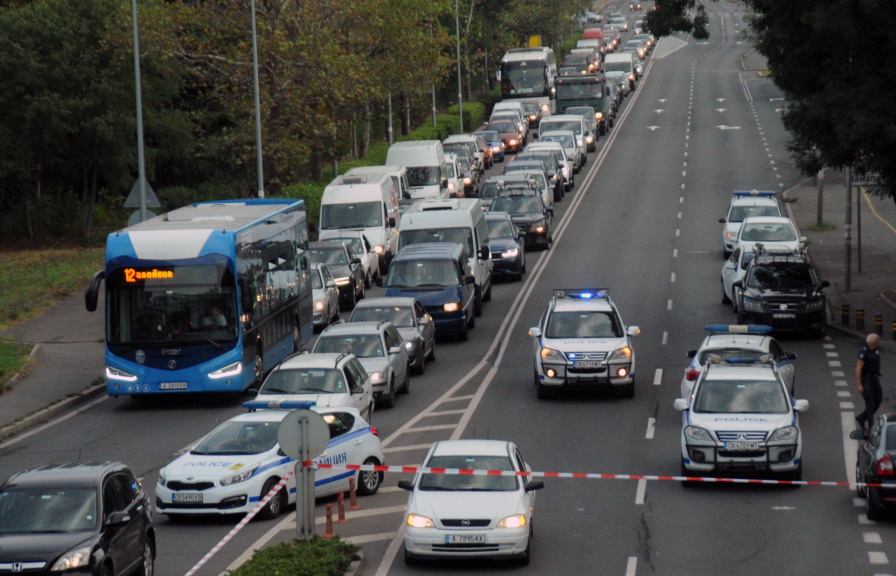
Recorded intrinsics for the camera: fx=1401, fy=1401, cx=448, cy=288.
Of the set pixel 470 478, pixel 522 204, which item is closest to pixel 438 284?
pixel 522 204

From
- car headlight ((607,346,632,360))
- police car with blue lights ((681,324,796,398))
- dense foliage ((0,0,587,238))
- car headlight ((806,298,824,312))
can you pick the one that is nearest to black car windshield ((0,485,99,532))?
police car with blue lights ((681,324,796,398))

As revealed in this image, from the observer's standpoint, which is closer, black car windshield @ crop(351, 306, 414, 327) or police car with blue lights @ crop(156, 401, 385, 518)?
police car with blue lights @ crop(156, 401, 385, 518)

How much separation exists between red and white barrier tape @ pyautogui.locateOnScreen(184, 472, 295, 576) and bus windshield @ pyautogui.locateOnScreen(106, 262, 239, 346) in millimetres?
7950

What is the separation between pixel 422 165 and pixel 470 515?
37843 millimetres

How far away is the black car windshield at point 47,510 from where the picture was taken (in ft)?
45.2

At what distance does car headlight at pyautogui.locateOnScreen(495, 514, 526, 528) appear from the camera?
51.2 ft

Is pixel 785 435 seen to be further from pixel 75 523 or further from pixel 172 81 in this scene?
pixel 172 81

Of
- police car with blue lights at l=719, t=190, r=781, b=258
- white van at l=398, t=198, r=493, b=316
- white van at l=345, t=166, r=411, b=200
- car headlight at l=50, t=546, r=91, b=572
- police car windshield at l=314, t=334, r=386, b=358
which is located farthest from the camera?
white van at l=345, t=166, r=411, b=200

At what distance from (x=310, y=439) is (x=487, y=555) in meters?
2.37

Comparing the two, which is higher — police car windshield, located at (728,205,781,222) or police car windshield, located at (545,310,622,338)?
police car windshield, located at (728,205,781,222)

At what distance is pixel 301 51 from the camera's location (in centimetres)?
5109

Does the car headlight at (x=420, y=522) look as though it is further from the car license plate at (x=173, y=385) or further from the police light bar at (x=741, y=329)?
the car license plate at (x=173, y=385)

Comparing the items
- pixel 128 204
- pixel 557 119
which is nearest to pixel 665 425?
pixel 128 204

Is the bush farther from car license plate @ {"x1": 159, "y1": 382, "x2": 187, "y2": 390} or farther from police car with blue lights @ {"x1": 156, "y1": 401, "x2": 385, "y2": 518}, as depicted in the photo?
car license plate @ {"x1": 159, "y1": 382, "x2": 187, "y2": 390}
